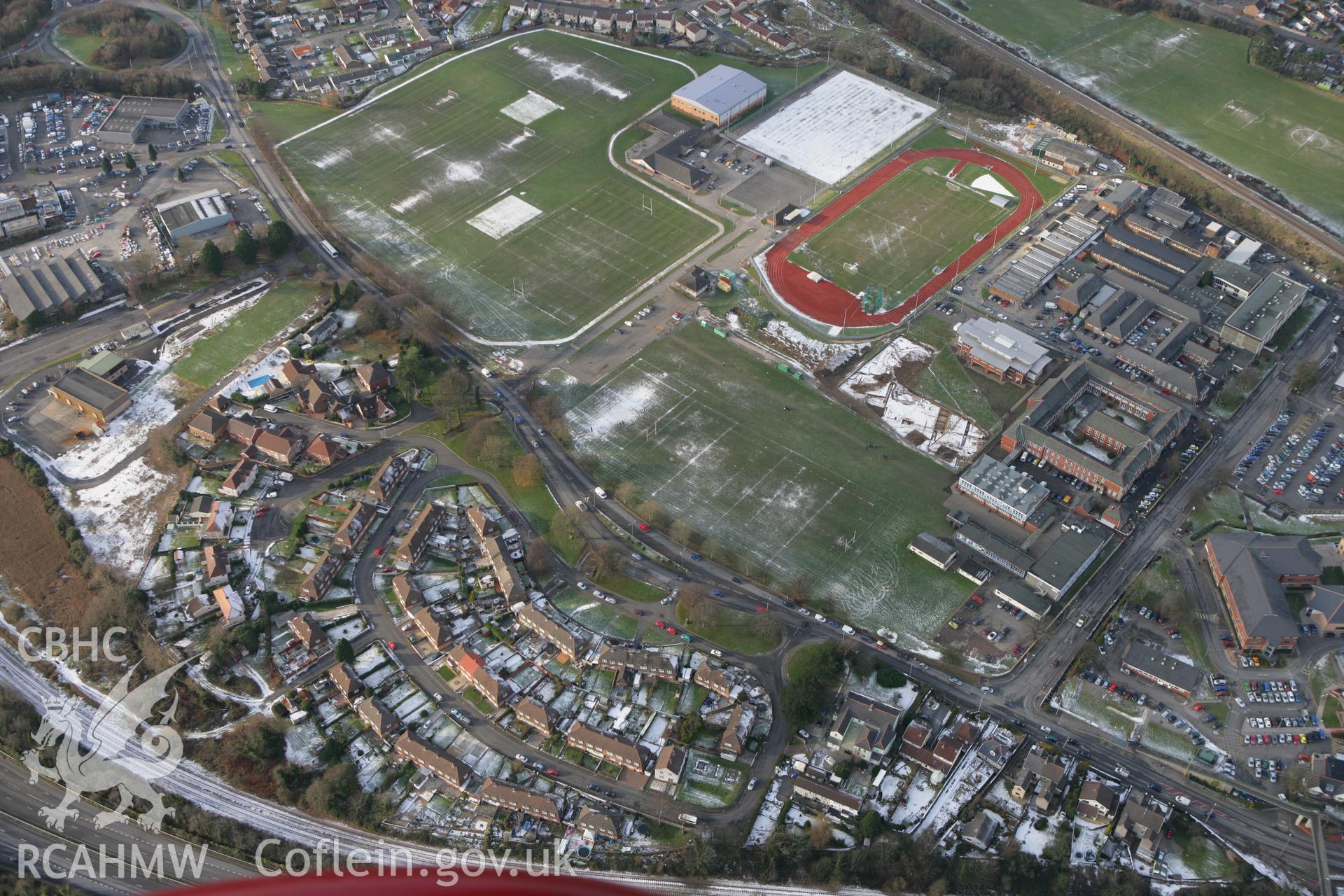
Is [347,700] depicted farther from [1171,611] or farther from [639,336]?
[1171,611]

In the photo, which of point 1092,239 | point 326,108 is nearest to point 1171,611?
point 1092,239

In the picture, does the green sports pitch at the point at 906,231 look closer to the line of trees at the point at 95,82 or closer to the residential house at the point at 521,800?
the residential house at the point at 521,800

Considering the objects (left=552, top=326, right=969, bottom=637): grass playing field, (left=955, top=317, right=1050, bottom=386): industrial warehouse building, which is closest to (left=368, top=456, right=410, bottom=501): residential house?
(left=552, top=326, right=969, bottom=637): grass playing field

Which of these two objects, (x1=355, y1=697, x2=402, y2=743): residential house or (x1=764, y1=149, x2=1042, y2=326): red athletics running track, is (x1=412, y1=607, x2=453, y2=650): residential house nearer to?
(x1=355, y1=697, x2=402, y2=743): residential house

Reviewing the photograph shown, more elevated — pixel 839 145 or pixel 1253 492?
pixel 839 145

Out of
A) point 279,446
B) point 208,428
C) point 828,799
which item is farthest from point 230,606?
point 828,799

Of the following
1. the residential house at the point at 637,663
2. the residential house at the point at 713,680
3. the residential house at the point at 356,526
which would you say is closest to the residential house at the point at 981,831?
the residential house at the point at 713,680

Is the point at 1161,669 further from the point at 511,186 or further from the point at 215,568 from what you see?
the point at 511,186
